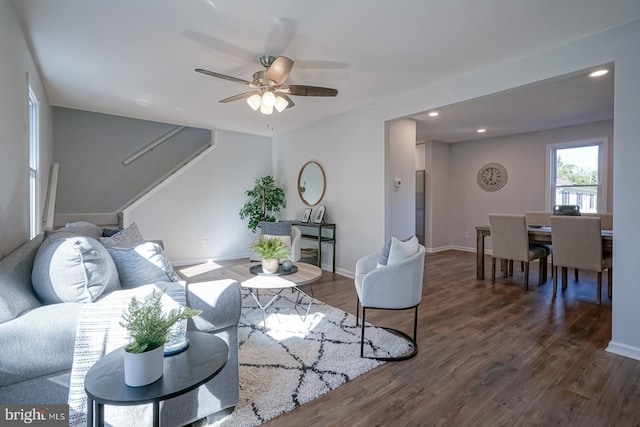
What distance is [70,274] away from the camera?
1.47 meters

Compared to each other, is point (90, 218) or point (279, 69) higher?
point (279, 69)

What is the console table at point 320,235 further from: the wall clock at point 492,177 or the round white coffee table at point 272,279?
the wall clock at point 492,177

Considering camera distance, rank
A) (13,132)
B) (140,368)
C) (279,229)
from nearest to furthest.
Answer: (140,368) → (13,132) → (279,229)

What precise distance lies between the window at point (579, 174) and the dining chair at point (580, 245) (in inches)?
88.2

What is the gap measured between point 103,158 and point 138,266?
4.97 m

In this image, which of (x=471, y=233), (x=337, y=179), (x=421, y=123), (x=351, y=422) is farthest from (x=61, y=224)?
(x=471, y=233)

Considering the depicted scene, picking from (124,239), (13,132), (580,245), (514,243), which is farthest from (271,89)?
(580,245)

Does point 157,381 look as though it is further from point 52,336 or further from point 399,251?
point 399,251

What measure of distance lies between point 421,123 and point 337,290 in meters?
3.17

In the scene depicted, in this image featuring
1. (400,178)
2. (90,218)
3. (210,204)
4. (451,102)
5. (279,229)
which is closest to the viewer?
(451,102)

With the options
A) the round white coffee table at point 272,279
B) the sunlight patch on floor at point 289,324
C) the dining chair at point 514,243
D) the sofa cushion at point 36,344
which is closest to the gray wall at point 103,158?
the round white coffee table at point 272,279

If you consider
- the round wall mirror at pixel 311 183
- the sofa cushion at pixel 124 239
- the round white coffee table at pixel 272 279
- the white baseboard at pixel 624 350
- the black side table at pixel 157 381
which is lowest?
the white baseboard at pixel 624 350

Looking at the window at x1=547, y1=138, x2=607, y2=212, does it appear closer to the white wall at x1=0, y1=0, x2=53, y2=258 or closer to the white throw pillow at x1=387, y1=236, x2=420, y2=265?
the white throw pillow at x1=387, y1=236, x2=420, y2=265

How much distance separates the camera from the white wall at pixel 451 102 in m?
2.33
